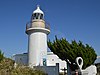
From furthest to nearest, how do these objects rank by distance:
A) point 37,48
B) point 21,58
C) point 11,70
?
point 21,58
point 37,48
point 11,70

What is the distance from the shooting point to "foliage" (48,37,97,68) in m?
27.2

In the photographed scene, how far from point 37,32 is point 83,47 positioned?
304 inches

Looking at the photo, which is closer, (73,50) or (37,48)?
(73,50)

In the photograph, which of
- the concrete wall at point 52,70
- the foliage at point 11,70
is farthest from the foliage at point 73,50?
the foliage at point 11,70

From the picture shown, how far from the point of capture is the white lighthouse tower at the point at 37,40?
32812 mm

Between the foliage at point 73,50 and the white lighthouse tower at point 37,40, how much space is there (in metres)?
4.28

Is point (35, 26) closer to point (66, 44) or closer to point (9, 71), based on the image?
point (66, 44)

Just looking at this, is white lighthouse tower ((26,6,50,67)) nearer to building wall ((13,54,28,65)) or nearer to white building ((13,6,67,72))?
white building ((13,6,67,72))

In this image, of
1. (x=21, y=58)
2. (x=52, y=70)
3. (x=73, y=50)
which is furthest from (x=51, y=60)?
(x=73, y=50)

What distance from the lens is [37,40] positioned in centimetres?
3312

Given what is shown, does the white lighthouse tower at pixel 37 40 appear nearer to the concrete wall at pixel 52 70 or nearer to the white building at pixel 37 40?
the white building at pixel 37 40

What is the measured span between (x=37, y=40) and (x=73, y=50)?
714 centimetres

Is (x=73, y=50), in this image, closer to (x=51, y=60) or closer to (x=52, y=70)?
(x=52, y=70)

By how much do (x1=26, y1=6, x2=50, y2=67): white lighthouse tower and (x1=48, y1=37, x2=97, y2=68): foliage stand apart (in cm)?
428
